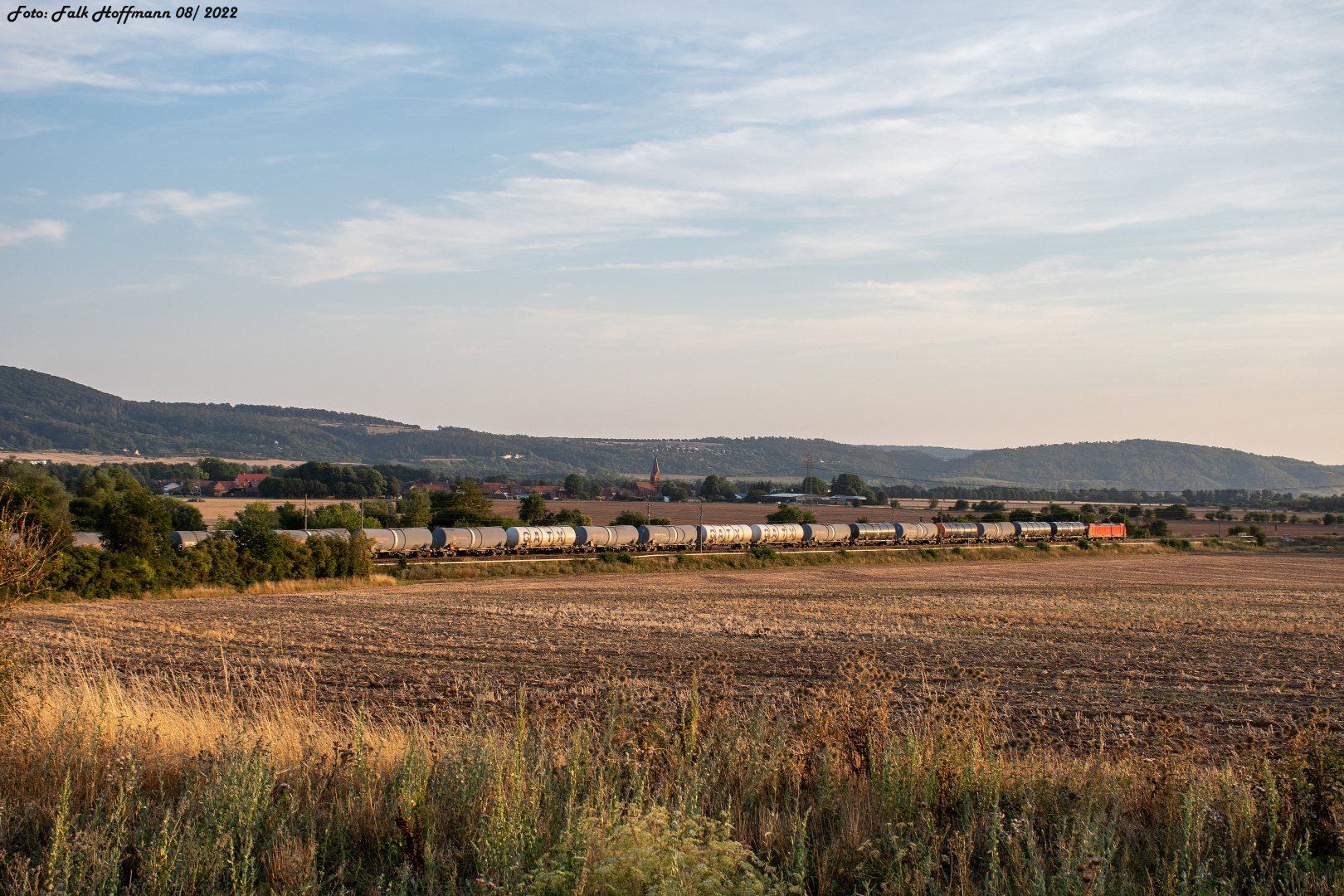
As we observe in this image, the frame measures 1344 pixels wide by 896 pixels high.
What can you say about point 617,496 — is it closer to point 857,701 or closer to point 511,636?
point 511,636

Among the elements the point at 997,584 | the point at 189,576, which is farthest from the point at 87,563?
the point at 997,584

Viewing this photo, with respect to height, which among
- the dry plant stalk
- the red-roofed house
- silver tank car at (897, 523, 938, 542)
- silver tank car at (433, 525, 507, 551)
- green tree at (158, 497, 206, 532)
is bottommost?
the red-roofed house

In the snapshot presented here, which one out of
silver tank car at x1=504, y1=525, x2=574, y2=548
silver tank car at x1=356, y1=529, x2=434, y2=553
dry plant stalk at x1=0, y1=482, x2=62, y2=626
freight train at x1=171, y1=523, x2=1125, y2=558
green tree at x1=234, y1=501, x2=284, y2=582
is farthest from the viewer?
silver tank car at x1=504, y1=525, x2=574, y2=548

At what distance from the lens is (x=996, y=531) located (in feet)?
325

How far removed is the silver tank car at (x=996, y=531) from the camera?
9794 cm

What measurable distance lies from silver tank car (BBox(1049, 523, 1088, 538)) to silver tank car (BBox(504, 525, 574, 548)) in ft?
202

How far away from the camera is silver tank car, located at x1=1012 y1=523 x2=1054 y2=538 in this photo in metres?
102

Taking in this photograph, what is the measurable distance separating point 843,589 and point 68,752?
162 ft

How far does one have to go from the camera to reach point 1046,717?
15.6 meters

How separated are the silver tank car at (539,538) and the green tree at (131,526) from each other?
26.8 m

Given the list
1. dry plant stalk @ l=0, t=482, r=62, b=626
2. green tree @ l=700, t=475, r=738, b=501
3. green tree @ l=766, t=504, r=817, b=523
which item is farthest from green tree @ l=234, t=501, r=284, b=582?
green tree @ l=700, t=475, r=738, b=501

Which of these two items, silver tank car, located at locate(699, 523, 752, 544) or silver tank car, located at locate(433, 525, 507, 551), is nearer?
silver tank car, located at locate(433, 525, 507, 551)

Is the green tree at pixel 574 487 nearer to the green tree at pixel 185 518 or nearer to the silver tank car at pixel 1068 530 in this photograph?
the silver tank car at pixel 1068 530

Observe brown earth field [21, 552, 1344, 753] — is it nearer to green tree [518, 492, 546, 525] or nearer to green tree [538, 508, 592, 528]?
green tree [538, 508, 592, 528]
